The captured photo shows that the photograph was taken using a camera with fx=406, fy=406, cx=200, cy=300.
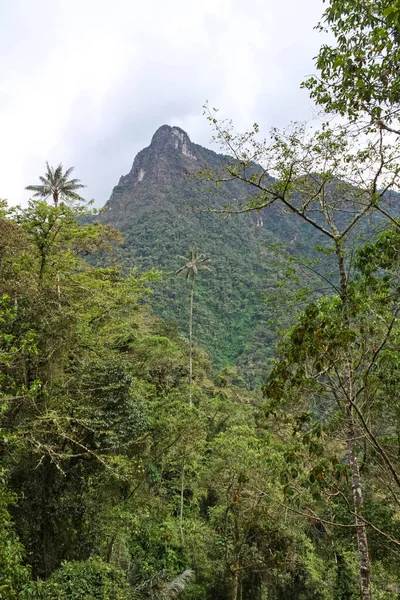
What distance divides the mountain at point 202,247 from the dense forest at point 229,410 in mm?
20014

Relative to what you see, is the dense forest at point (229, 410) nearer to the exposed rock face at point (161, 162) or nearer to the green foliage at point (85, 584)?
the green foliage at point (85, 584)

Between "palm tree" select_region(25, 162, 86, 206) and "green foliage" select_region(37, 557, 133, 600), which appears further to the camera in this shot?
"palm tree" select_region(25, 162, 86, 206)

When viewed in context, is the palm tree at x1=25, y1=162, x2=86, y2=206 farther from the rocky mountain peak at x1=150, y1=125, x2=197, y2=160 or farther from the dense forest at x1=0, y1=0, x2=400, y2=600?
the rocky mountain peak at x1=150, y1=125, x2=197, y2=160

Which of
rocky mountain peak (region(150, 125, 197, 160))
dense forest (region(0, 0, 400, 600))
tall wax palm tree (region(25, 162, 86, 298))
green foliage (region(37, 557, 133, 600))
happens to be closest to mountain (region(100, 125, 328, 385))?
rocky mountain peak (region(150, 125, 197, 160))

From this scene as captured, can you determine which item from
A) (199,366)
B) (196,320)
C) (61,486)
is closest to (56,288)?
(61,486)

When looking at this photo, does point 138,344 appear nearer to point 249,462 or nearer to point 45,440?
point 249,462

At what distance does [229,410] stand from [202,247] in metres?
55.2

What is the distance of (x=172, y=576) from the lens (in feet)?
42.0

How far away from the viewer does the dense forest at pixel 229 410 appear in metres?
4.20

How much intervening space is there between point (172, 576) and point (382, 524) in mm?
6986

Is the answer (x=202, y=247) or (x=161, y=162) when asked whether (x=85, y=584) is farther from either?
(x=161, y=162)

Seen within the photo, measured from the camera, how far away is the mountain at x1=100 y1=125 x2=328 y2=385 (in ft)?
173

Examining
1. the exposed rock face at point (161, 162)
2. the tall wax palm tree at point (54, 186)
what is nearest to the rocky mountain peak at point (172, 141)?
the exposed rock face at point (161, 162)

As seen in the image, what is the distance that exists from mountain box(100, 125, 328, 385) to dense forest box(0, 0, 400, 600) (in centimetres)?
2001
